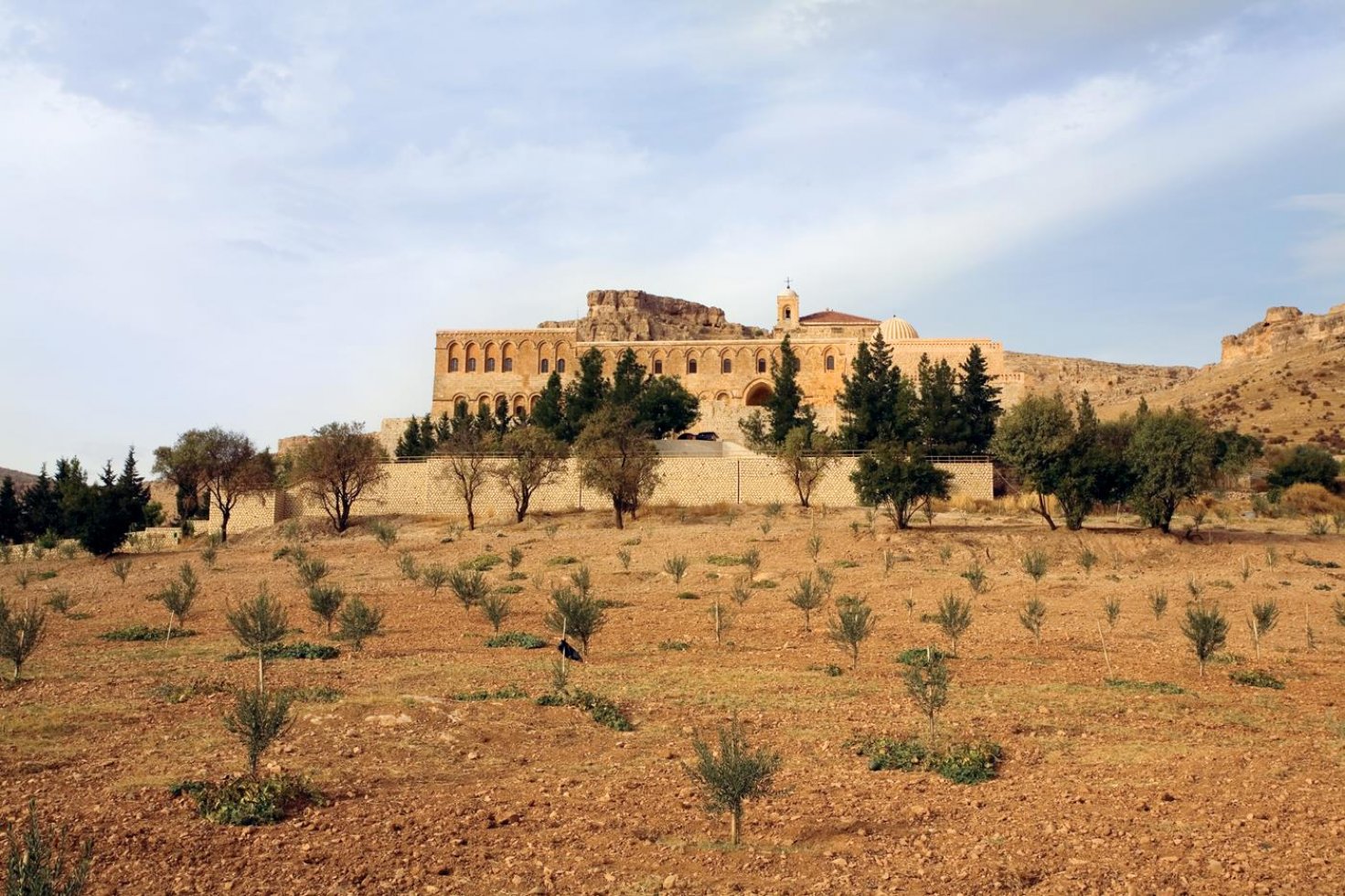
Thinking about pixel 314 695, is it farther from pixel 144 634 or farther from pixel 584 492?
pixel 584 492

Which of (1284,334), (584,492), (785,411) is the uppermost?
(1284,334)

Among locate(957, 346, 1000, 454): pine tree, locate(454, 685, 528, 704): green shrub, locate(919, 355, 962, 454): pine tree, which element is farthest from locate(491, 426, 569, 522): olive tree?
locate(454, 685, 528, 704): green shrub

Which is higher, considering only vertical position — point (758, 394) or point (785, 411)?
point (758, 394)

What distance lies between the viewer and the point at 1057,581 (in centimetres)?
2395

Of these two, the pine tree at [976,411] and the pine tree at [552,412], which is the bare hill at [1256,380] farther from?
the pine tree at [552,412]

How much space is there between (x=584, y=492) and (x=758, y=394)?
90.5ft

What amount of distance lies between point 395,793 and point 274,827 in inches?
42.1

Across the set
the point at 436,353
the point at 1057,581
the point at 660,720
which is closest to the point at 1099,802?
the point at 660,720

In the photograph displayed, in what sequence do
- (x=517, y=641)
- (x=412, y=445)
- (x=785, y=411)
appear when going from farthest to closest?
(x=412, y=445) → (x=785, y=411) → (x=517, y=641)

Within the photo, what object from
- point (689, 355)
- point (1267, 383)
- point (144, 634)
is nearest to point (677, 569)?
point (144, 634)

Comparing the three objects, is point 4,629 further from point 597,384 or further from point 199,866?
point 597,384

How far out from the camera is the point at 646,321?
242 feet

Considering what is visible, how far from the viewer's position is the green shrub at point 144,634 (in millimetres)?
16547

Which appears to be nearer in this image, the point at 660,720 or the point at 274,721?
the point at 274,721
